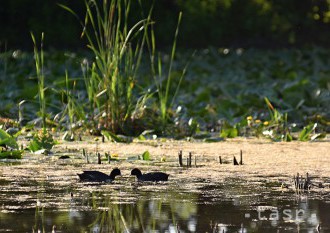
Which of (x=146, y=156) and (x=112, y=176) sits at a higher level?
(x=146, y=156)

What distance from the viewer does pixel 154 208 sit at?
4.33 m

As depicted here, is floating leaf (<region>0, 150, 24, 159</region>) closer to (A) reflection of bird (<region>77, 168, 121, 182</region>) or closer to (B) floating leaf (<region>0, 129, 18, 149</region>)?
(B) floating leaf (<region>0, 129, 18, 149</region>)

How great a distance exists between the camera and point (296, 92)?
947 cm

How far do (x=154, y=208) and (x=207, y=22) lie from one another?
1359 centimetres

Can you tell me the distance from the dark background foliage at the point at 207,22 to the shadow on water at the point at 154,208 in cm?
1152

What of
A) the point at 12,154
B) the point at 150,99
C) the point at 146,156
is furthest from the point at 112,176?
the point at 150,99

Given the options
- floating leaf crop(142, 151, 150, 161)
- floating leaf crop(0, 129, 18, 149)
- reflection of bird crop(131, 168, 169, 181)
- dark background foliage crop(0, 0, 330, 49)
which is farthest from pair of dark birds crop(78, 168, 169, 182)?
dark background foliage crop(0, 0, 330, 49)

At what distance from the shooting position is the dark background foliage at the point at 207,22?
16547mm

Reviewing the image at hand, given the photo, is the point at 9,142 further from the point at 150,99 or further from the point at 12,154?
the point at 150,99

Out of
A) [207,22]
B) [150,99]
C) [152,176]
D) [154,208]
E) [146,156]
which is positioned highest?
[207,22]

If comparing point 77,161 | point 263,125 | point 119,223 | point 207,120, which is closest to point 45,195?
point 119,223

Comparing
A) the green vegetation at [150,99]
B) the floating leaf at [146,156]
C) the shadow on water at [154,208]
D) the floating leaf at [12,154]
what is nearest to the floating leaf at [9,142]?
the floating leaf at [12,154]

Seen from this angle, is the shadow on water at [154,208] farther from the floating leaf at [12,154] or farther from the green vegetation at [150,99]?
the green vegetation at [150,99]

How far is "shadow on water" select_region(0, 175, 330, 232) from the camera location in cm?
390
